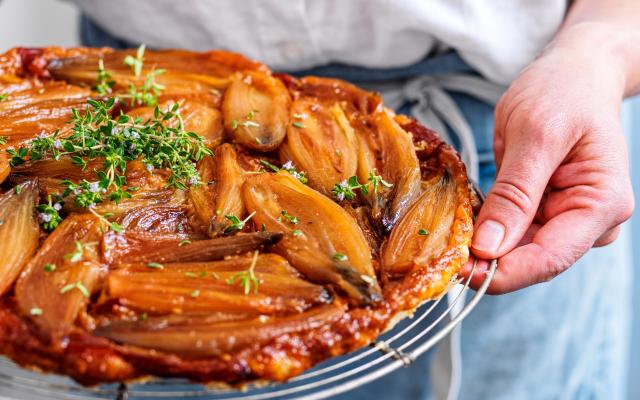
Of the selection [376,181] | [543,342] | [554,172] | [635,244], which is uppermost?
A: [376,181]

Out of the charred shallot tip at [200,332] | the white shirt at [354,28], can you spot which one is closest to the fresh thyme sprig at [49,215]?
the charred shallot tip at [200,332]

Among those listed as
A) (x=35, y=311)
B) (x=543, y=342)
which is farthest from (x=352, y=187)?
(x=543, y=342)

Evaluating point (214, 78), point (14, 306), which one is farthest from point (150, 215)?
point (214, 78)

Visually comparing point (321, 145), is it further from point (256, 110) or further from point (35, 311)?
point (35, 311)

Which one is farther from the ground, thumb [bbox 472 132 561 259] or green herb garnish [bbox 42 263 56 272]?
green herb garnish [bbox 42 263 56 272]

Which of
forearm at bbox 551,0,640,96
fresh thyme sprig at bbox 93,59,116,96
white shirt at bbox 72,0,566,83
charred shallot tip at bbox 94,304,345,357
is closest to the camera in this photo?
charred shallot tip at bbox 94,304,345,357

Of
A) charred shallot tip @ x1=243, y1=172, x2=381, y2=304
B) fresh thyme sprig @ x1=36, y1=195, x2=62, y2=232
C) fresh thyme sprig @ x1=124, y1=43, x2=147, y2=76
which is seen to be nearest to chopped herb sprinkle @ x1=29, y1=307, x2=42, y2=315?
fresh thyme sprig @ x1=36, y1=195, x2=62, y2=232

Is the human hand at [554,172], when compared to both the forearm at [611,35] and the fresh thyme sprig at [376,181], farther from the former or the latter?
the fresh thyme sprig at [376,181]

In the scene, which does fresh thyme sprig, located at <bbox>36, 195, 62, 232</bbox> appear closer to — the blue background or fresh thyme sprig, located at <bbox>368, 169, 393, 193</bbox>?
fresh thyme sprig, located at <bbox>368, 169, 393, 193</bbox>
